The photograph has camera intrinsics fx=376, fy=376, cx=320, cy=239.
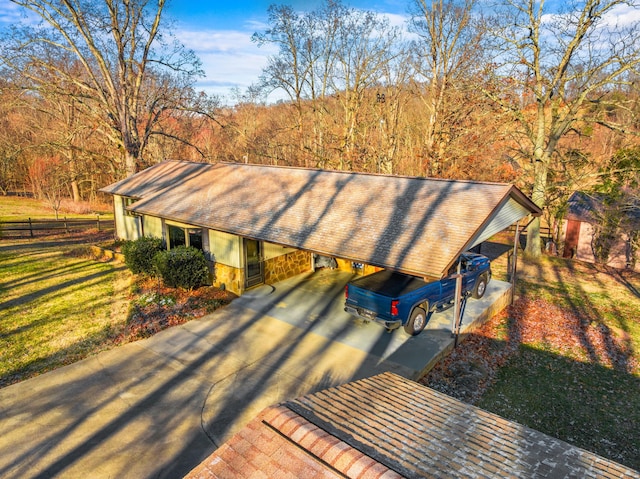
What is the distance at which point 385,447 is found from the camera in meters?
4.12

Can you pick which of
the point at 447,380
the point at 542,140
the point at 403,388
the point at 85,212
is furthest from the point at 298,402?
the point at 85,212

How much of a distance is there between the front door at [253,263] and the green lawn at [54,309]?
430 cm

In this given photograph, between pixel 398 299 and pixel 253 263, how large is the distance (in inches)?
246

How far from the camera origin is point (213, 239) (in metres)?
14.4

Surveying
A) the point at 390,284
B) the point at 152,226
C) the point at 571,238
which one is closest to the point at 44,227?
the point at 152,226

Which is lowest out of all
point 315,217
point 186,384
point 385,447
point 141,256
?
point 186,384

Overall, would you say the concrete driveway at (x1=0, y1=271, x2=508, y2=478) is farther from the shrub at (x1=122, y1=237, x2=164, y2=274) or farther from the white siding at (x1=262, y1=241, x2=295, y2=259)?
the shrub at (x1=122, y1=237, x2=164, y2=274)

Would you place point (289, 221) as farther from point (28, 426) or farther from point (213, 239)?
point (28, 426)

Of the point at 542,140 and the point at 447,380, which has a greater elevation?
the point at 542,140

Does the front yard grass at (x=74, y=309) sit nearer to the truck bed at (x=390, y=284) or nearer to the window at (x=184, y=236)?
the window at (x=184, y=236)

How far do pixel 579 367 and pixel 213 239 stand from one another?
12336mm

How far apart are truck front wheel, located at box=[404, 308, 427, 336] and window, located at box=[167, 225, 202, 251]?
8863 mm

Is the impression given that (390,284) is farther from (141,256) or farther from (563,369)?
(141,256)

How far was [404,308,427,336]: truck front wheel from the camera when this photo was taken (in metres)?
10.8
